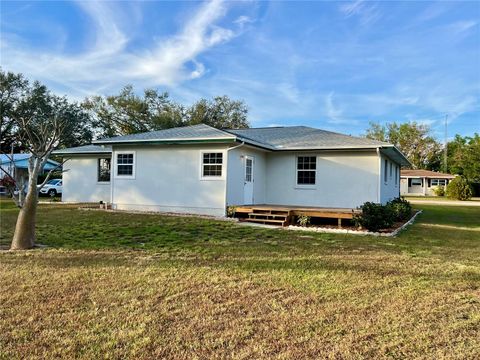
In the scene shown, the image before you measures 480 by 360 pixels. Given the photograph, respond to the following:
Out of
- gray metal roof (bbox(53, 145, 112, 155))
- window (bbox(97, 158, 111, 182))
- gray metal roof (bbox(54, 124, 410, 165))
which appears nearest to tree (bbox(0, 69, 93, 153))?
Result: gray metal roof (bbox(53, 145, 112, 155))

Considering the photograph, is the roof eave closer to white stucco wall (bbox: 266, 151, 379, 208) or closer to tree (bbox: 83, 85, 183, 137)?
white stucco wall (bbox: 266, 151, 379, 208)

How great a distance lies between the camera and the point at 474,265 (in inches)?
257

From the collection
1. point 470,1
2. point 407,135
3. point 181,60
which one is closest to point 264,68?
point 181,60

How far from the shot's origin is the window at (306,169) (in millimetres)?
15252

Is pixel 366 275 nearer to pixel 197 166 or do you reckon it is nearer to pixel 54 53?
pixel 197 166

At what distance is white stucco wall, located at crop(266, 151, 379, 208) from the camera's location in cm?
1440

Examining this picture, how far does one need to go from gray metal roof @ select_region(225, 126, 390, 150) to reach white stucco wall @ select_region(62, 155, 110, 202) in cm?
797

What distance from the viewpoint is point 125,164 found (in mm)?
15492

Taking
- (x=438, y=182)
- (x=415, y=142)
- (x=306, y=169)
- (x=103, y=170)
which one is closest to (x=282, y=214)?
(x=306, y=169)

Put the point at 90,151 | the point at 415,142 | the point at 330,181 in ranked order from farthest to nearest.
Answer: the point at 415,142, the point at 90,151, the point at 330,181

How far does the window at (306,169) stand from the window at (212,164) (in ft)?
11.6

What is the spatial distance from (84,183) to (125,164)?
6225mm

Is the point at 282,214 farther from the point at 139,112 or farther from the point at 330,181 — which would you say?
the point at 139,112

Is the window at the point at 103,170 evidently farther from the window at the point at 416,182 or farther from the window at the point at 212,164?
the window at the point at 416,182
